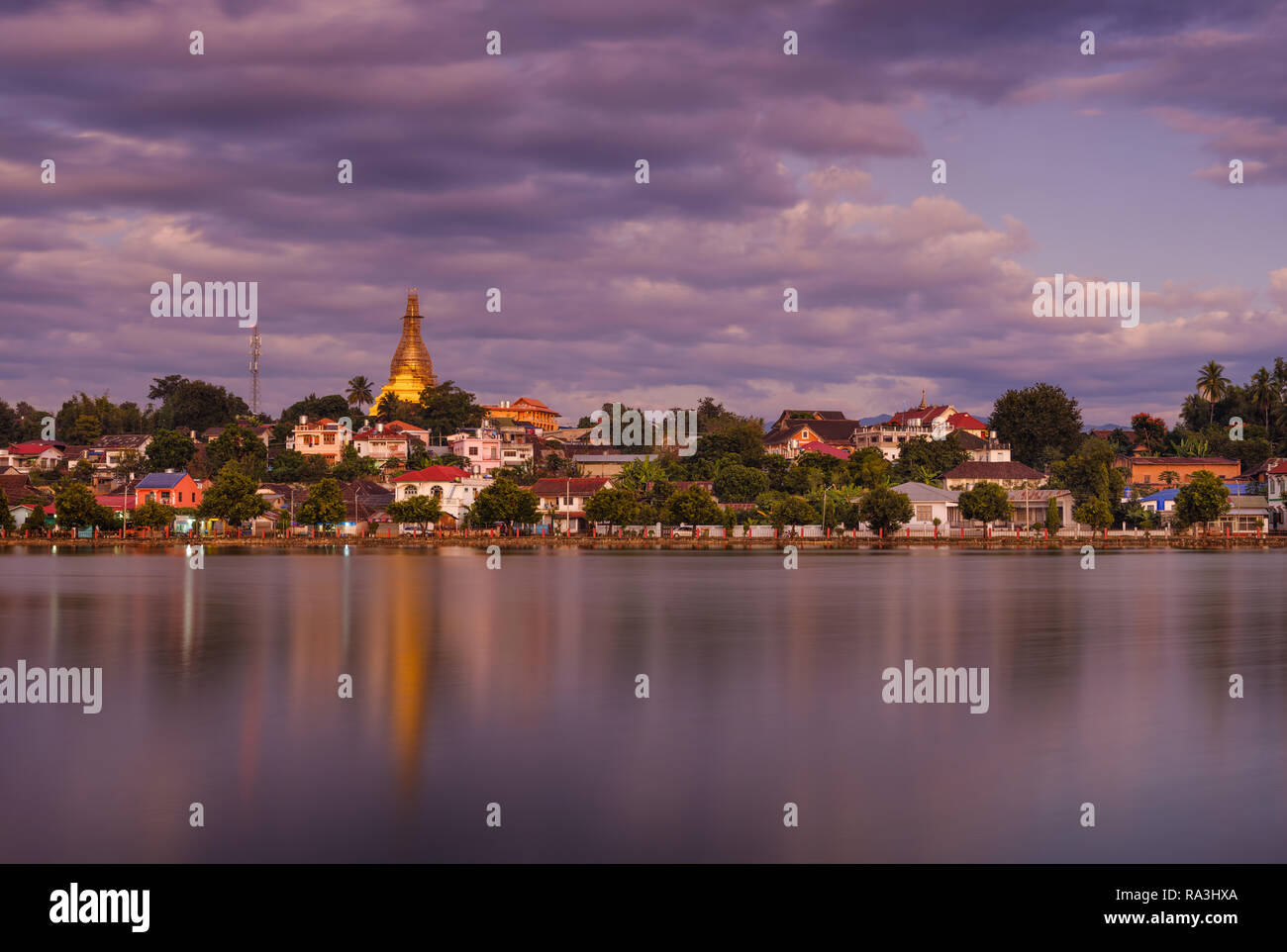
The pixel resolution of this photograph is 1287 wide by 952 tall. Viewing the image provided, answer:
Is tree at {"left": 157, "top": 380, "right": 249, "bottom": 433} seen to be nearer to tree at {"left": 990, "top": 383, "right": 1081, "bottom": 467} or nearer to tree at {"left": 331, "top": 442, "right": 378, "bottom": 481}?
tree at {"left": 331, "top": 442, "right": 378, "bottom": 481}

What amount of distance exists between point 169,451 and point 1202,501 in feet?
268

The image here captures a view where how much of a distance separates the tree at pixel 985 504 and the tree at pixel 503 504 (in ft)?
106

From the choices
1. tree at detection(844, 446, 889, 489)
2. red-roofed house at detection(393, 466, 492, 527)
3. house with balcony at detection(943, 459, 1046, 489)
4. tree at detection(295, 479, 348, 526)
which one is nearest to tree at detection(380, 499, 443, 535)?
red-roofed house at detection(393, 466, 492, 527)

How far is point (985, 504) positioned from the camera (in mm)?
87688

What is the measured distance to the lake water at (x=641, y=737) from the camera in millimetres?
11930

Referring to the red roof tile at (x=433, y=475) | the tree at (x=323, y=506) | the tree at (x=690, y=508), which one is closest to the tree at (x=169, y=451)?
the red roof tile at (x=433, y=475)

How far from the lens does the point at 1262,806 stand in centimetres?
1313

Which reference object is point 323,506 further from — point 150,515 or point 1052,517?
point 1052,517

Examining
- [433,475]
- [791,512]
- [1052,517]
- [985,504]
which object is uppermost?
[433,475]

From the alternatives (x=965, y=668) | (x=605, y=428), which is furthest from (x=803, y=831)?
(x=605, y=428)

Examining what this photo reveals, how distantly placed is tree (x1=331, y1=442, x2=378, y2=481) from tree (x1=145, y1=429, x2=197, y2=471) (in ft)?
40.0

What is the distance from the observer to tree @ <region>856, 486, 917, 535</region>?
85.2 metres

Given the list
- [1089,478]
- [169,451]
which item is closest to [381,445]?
[169,451]
